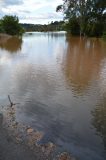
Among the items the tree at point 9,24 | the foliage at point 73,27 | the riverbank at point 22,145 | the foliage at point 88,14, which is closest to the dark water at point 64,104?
the riverbank at point 22,145

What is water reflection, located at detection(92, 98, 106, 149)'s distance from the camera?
739 centimetres

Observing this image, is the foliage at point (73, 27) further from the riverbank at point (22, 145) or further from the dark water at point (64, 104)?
the riverbank at point (22, 145)

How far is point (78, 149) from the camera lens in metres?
6.49

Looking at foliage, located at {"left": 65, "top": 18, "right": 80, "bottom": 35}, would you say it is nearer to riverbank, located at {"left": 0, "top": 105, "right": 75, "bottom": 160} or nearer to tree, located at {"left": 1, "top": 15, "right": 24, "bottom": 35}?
tree, located at {"left": 1, "top": 15, "right": 24, "bottom": 35}

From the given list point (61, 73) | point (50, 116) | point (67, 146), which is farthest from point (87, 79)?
point (67, 146)

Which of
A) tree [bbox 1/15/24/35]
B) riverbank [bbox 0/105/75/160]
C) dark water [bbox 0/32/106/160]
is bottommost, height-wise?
dark water [bbox 0/32/106/160]

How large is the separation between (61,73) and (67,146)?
963cm

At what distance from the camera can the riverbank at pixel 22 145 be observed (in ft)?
19.6

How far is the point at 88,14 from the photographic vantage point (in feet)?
183

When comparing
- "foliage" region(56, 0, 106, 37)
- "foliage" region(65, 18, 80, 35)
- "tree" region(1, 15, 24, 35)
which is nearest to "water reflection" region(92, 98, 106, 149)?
"foliage" region(56, 0, 106, 37)

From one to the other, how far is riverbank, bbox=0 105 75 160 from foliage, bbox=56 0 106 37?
48502 mm

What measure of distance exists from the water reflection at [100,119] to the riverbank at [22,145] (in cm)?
144

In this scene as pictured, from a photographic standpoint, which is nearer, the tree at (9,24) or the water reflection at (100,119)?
the water reflection at (100,119)

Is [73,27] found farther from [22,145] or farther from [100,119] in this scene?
[22,145]
